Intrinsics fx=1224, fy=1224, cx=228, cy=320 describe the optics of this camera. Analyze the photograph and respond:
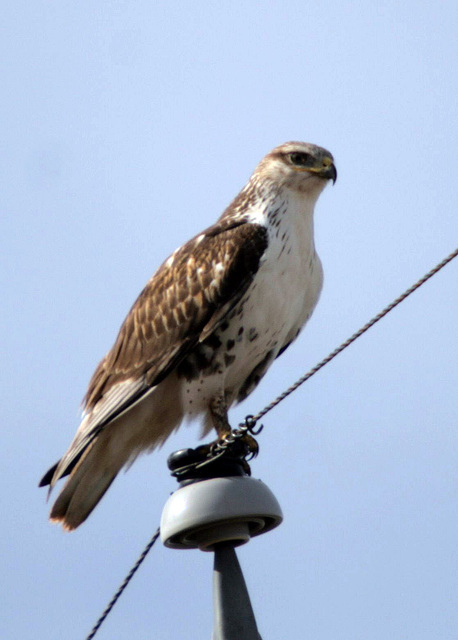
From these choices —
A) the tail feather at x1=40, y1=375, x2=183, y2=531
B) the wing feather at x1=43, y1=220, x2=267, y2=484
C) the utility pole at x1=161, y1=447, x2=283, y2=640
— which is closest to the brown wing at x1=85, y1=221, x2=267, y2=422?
the wing feather at x1=43, y1=220, x2=267, y2=484

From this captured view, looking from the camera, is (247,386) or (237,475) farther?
(247,386)

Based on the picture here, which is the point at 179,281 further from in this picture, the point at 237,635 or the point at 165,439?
the point at 237,635

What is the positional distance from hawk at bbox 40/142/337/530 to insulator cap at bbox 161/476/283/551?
56.4 inches

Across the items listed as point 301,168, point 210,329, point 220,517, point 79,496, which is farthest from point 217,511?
point 301,168

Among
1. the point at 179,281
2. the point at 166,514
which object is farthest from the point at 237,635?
the point at 179,281

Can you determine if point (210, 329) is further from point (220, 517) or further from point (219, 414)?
point (220, 517)

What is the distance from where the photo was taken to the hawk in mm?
5957

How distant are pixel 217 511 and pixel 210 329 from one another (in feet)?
5.42

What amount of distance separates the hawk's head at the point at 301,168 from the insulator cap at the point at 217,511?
2.28m

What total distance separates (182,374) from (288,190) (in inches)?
44.2

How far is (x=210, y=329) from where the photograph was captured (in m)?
5.98

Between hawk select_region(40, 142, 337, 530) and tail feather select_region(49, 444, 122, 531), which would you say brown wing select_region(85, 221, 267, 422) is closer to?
hawk select_region(40, 142, 337, 530)

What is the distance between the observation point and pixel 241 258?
5.95 meters

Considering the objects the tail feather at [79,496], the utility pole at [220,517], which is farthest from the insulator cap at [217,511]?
the tail feather at [79,496]
